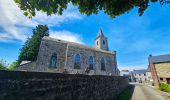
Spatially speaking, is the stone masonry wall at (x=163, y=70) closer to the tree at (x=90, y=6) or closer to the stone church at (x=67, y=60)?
the stone church at (x=67, y=60)

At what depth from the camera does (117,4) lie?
183 inches

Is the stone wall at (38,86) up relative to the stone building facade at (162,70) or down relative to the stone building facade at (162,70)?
down

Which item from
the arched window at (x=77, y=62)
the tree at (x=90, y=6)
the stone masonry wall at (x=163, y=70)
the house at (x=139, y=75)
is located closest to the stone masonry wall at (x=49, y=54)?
the arched window at (x=77, y=62)

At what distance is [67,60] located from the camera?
26.0 metres

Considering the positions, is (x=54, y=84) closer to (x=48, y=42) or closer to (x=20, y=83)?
(x=20, y=83)

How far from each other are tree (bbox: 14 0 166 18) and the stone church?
1940cm

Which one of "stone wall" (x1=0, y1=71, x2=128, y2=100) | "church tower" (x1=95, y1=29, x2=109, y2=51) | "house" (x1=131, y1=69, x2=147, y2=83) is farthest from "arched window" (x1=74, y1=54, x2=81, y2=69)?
"house" (x1=131, y1=69, x2=147, y2=83)

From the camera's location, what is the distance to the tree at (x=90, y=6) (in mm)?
4016

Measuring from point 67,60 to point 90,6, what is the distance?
2212 centimetres

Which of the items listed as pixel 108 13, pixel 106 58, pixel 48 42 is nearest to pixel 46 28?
pixel 48 42

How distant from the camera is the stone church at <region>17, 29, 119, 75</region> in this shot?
922 inches

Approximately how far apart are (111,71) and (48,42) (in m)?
19.5

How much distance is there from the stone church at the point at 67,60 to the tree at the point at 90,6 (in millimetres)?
19397

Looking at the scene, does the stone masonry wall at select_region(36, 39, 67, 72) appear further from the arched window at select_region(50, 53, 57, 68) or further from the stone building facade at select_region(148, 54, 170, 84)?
the stone building facade at select_region(148, 54, 170, 84)
